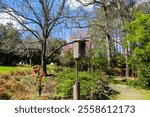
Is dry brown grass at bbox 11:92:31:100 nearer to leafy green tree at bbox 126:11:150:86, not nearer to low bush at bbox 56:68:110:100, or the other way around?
low bush at bbox 56:68:110:100

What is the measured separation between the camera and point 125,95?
14.2 meters

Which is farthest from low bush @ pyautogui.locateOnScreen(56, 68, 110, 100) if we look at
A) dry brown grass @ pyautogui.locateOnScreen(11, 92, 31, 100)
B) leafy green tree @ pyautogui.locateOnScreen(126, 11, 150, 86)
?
leafy green tree @ pyautogui.locateOnScreen(126, 11, 150, 86)

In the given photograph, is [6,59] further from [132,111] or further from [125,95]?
[132,111]

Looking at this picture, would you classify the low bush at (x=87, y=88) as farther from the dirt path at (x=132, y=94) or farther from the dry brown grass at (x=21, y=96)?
the dry brown grass at (x=21, y=96)

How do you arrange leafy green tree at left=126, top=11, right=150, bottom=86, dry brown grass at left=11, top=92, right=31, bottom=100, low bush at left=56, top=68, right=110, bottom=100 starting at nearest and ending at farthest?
dry brown grass at left=11, top=92, right=31, bottom=100 < low bush at left=56, top=68, right=110, bottom=100 < leafy green tree at left=126, top=11, right=150, bottom=86

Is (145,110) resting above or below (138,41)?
below

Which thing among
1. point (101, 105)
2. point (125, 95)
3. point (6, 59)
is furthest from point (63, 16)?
point (6, 59)

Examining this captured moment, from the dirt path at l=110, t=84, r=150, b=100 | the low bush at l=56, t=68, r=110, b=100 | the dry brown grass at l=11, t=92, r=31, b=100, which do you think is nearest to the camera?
the dry brown grass at l=11, t=92, r=31, b=100

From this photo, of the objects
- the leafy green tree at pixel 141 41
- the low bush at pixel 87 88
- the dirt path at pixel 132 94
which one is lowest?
the dirt path at pixel 132 94

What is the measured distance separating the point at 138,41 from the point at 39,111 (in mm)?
9672

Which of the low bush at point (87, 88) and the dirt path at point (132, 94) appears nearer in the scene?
the low bush at point (87, 88)

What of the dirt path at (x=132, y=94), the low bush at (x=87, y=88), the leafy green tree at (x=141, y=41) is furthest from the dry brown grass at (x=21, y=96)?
the leafy green tree at (x=141, y=41)

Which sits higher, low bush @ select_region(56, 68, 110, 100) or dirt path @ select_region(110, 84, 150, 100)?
low bush @ select_region(56, 68, 110, 100)

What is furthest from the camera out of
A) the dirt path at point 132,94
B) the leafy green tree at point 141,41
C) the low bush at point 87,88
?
the leafy green tree at point 141,41
